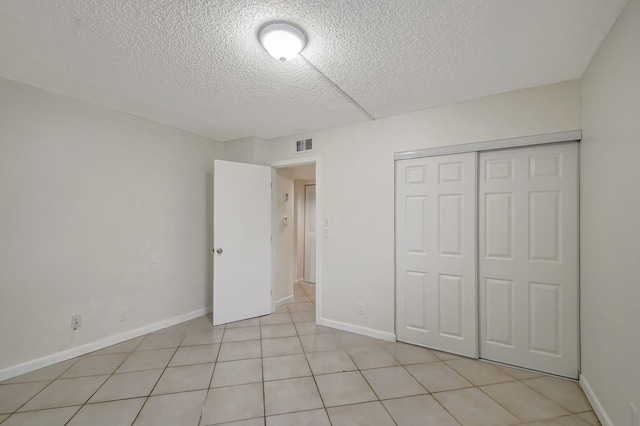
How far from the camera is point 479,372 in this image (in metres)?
2.26

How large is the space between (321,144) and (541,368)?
3.03 meters

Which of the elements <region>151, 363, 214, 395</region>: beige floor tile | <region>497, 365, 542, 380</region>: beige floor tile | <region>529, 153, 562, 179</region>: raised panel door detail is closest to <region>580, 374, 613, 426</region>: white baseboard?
<region>497, 365, 542, 380</region>: beige floor tile

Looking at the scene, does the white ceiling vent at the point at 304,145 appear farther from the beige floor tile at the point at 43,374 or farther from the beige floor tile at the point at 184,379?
the beige floor tile at the point at 43,374

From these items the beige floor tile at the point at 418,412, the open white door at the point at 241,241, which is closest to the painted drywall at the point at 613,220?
the beige floor tile at the point at 418,412

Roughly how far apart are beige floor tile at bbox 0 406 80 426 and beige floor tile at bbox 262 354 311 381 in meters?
1.27

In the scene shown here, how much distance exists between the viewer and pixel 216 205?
3.34 metres

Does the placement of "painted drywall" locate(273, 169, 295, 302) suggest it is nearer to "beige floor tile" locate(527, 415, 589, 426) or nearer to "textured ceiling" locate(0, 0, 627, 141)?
"textured ceiling" locate(0, 0, 627, 141)

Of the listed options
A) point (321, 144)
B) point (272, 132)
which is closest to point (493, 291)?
point (321, 144)

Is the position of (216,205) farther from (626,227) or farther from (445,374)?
(626,227)

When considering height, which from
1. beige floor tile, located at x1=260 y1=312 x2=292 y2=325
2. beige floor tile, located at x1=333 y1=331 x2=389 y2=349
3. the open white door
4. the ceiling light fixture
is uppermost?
the ceiling light fixture

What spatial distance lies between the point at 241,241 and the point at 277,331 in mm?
1193

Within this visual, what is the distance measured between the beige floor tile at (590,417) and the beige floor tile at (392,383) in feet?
3.13

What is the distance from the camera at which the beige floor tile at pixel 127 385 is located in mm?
1933

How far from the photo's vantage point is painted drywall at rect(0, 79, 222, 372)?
2.19m
